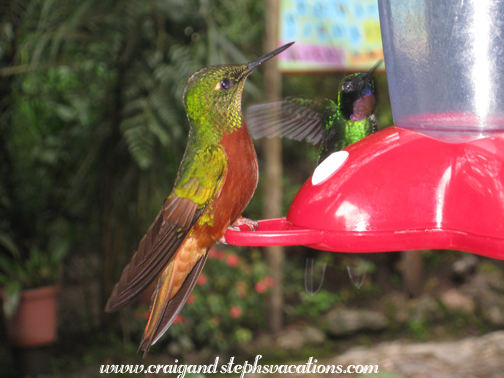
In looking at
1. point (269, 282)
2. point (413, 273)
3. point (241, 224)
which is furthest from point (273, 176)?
point (241, 224)

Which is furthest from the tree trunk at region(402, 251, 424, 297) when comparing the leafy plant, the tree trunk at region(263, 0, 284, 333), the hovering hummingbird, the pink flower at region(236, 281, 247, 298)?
the hovering hummingbird

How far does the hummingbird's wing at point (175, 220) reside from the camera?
0.87 m

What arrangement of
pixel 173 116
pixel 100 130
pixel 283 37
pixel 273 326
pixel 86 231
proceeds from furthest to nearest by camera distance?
pixel 273 326, pixel 86 231, pixel 100 130, pixel 283 37, pixel 173 116

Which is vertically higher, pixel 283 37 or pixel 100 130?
pixel 283 37

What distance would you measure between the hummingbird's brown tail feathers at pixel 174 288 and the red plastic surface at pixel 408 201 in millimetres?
168

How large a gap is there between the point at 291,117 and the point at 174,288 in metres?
0.41

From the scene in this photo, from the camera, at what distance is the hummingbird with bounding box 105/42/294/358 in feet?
3.06

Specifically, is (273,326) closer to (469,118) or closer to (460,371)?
(460,371)

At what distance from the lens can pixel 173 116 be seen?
7.67 feet

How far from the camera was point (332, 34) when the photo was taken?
89.6 inches

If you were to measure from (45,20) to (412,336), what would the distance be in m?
3.55

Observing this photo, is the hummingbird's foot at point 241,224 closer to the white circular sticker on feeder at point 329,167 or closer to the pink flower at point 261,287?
the white circular sticker on feeder at point 329,167

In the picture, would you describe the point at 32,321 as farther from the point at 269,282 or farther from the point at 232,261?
the point at 269,282

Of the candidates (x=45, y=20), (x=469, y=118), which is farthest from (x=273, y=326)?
(x=469, y=118)
